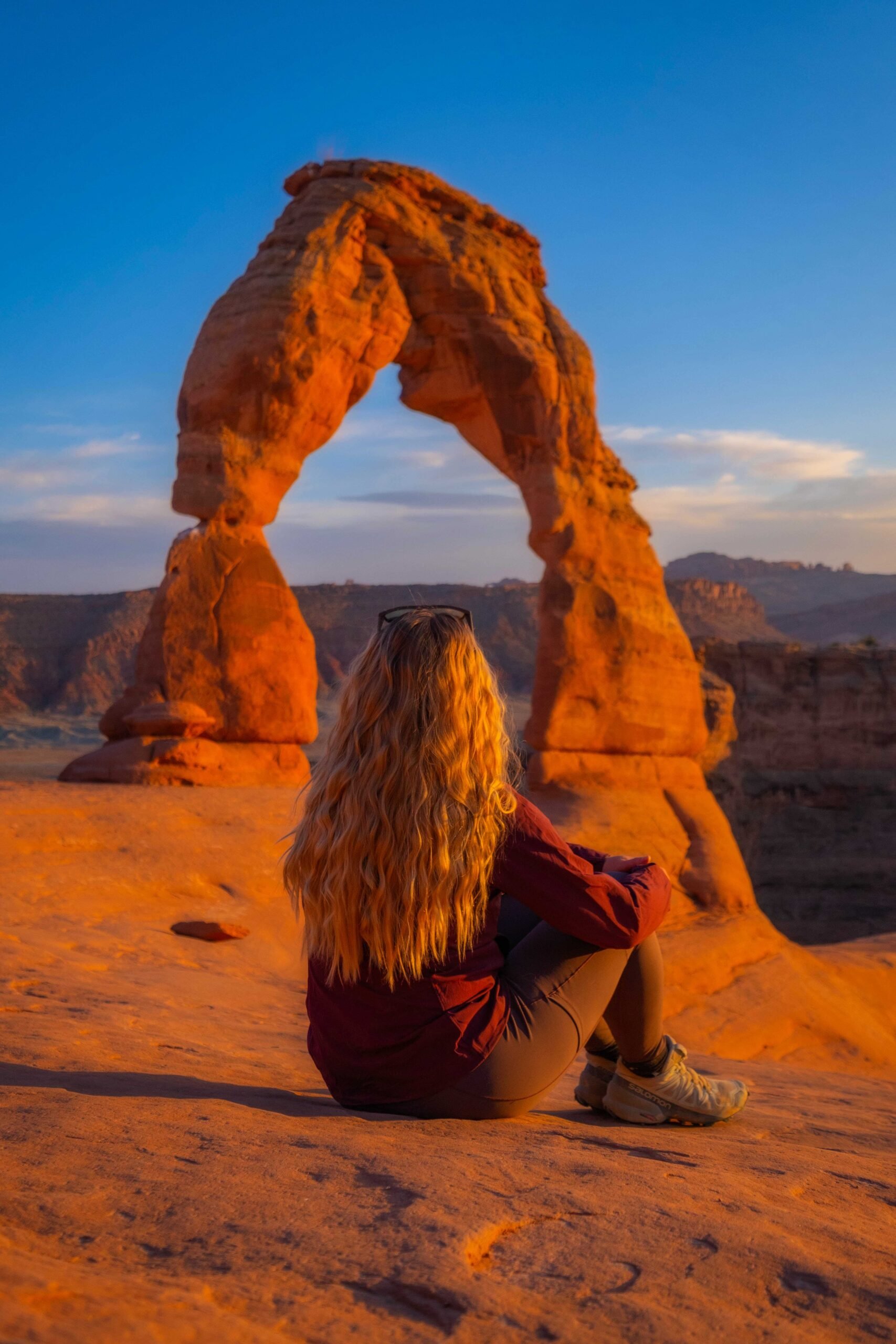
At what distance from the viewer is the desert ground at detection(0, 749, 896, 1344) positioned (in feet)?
4.21

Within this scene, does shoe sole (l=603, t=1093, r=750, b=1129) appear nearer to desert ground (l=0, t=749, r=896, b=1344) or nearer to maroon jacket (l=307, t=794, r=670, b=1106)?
desert ground (l=0, t=749, r=896, b=1344)

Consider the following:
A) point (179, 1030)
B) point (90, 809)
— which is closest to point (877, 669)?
point (90, 809)

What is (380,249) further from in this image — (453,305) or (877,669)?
(877,669)

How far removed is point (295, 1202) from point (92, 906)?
3804 mm

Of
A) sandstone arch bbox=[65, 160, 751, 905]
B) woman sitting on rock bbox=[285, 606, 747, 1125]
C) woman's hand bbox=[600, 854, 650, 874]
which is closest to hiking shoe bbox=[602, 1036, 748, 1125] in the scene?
woman sitting on rock bbox=[285, 606, 747, 1125]

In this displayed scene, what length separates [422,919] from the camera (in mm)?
2160

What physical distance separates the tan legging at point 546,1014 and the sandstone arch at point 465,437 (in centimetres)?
541

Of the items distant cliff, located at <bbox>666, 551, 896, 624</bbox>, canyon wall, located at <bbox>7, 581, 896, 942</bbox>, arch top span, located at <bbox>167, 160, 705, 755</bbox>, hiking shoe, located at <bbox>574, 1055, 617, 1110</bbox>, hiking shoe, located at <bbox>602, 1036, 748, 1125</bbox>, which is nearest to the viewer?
hiking shoe, located at <bbox>602, 1036, 748, 1125</bbox>

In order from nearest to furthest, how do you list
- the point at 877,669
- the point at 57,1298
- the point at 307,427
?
the point at 57,1298
the point at 307,427
the point at 877,669

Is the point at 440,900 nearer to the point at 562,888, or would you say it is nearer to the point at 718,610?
the point at 562,888

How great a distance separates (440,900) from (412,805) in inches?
8.1

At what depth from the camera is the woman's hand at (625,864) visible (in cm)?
244

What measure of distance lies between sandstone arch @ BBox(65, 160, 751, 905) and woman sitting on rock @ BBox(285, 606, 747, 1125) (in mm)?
5327

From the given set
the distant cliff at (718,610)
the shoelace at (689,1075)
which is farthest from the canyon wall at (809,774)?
the distant cliff at (718,610)
